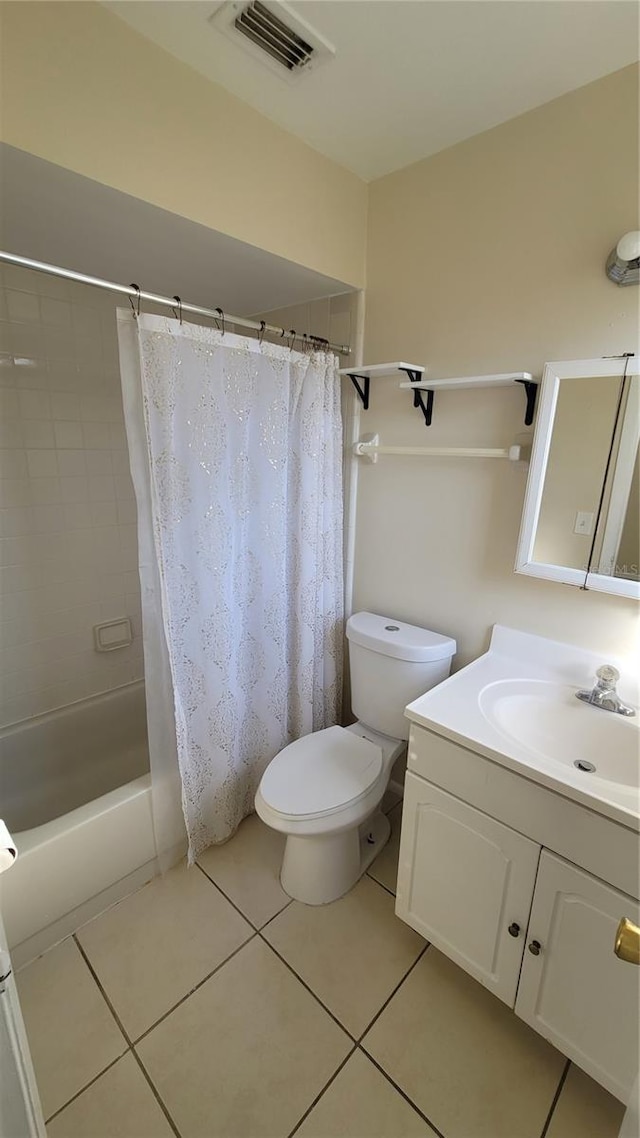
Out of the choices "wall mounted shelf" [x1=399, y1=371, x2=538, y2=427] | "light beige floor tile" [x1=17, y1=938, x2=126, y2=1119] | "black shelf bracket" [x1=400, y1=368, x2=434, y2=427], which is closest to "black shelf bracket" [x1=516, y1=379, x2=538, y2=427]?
"wall mounted shelf" [x1=399, y1=371, x2=538, y2=427]

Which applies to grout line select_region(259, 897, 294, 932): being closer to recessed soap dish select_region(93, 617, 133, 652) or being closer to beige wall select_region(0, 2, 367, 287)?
recessed soap dish select_region(93, 617, 133, 652)

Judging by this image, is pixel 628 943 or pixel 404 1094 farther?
pixel 404 1094

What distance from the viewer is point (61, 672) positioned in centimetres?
204

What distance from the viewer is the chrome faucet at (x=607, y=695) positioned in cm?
118

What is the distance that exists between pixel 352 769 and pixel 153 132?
181 cm

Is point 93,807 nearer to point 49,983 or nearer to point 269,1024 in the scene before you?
point 49,983

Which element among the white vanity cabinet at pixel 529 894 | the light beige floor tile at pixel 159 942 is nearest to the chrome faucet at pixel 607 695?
the white vanity cabinet at pixel 529 894

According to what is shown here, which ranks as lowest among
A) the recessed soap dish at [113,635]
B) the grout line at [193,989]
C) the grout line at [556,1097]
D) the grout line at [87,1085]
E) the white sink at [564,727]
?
the grout line at [556,1097]

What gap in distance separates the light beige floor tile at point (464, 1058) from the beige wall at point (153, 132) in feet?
7.14

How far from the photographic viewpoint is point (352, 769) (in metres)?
1.52

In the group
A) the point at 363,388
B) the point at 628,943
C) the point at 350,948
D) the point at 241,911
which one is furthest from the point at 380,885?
the point at 363,388

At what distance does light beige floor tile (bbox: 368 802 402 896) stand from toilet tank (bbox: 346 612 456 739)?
464mm

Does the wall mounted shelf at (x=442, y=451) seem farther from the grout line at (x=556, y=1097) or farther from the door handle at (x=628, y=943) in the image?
the grout line at (x=556, y=1097)

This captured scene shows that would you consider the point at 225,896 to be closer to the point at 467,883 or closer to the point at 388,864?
the point at 388,864
